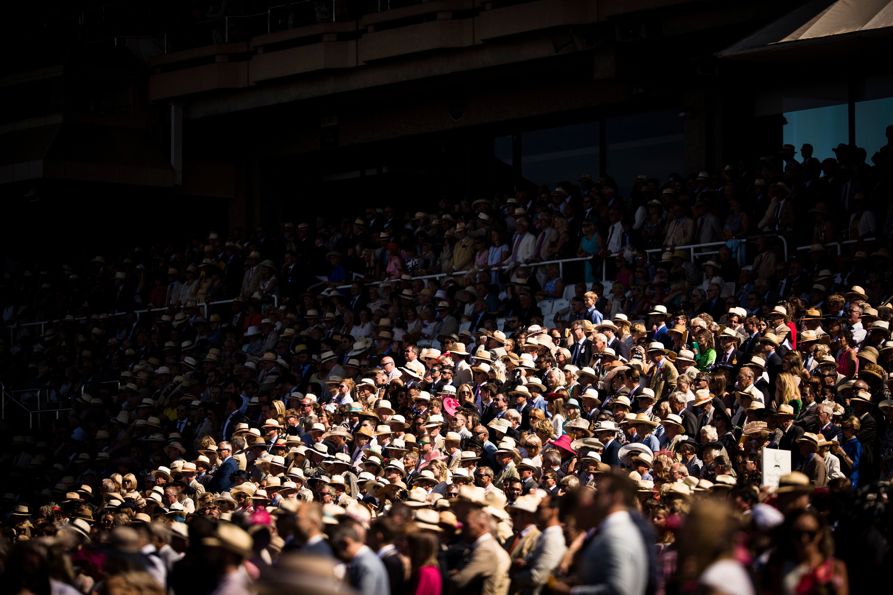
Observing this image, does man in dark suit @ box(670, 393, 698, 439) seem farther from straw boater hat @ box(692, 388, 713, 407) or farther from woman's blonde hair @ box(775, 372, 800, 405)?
woman's blonde hair @ box(775, 372, 800, 405)

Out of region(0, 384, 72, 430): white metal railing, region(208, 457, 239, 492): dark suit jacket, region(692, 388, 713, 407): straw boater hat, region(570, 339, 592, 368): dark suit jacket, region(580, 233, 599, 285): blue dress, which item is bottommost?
region(208, 457, 239, 492): dark suit jacket

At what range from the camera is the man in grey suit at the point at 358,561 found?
9.30 metres

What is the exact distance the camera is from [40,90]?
29.6 m

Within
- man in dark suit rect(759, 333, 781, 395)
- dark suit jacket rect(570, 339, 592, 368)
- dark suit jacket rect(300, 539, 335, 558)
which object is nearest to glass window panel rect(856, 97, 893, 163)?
dark suit jacket rect(570, 339, 592, 368)

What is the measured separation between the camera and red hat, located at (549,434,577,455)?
15125 mm

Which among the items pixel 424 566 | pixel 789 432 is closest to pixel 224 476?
pixel 789 432

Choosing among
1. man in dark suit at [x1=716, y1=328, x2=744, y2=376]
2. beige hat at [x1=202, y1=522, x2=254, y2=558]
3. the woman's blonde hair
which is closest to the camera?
beige hat at [x1=202, y1=522, x2=254, y2=558]

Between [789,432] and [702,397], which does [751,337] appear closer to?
[702,397]

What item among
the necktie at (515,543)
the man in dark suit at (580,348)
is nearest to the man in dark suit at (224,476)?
the man in dark suit at (580,348)

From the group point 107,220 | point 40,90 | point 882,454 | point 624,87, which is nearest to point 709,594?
point 882,454

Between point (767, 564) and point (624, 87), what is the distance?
17.6m

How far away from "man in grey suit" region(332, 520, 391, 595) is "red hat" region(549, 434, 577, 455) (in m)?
5.54

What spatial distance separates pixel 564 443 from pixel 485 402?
2.48m

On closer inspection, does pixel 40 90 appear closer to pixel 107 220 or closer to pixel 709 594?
pixel 107 220
